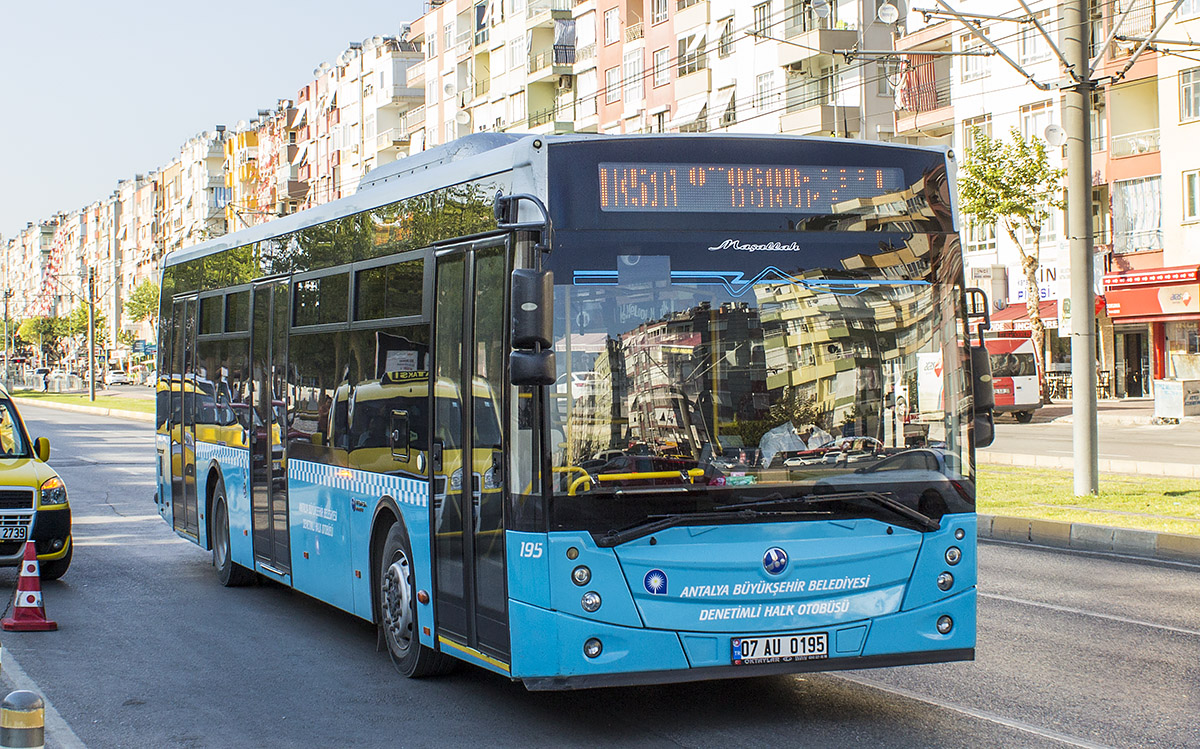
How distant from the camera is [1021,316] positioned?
49.5 m

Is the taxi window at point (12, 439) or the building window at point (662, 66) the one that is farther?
the building window at point (662, 66)

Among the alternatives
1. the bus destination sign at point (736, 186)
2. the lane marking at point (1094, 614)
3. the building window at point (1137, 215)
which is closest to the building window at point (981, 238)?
the building window at point (1137, 215)

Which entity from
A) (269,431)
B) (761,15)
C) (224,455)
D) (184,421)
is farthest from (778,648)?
(761,15)

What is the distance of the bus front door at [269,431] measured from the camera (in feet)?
35.7

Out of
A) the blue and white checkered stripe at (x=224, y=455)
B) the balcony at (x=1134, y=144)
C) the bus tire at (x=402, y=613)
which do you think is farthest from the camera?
the balcony at (x=1134, y=144)

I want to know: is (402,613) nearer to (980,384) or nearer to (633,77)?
(980,384)

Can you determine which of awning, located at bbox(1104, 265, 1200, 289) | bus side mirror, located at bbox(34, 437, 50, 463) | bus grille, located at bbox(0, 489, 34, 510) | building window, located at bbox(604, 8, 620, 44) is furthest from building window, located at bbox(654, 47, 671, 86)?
bus grille, located at bbox(0, 489, 34, 510)

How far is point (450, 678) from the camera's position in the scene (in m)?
8.44

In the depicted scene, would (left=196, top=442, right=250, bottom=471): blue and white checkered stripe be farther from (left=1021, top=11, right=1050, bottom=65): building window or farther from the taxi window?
(left=1021, top=11, right=1050, bottom=65): building window

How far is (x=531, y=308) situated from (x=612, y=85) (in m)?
65.8

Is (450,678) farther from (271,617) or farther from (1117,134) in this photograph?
(1117,134)

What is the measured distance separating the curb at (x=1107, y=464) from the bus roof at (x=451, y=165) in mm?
15188

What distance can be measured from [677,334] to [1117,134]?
44989mm

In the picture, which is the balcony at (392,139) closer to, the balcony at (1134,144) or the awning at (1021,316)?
the awning at (1021,316)
